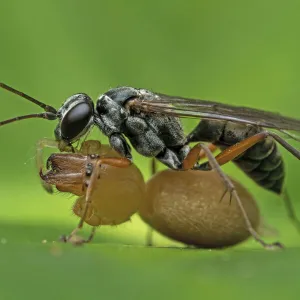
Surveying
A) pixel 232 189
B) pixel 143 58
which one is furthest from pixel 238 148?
pixel 143 58

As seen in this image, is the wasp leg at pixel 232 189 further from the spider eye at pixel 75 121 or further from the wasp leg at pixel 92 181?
the spider eye at pixel 75 121

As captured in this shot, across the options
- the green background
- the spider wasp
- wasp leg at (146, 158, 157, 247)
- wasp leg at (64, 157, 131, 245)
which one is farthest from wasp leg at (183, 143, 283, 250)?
the green background

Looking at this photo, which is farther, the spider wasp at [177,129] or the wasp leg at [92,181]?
the spider wasp at [177,129]

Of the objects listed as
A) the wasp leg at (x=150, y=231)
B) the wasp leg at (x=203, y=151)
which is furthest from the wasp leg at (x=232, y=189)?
the wasp leg at (x=150, y=231)

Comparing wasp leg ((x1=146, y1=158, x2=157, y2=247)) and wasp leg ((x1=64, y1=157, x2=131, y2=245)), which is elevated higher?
wasp leg ((x1=64, y1=157, x2=131, y2=245))

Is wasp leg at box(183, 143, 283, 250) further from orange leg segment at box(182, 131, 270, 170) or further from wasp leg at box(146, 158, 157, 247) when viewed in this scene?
wasp leg at box(146, 158, 157, 247)

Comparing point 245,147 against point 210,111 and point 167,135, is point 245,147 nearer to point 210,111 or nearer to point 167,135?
point 210,111

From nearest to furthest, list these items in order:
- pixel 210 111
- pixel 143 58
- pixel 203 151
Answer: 1. pixel 210 111
2. pixel 203 151
3. pixel 143 58

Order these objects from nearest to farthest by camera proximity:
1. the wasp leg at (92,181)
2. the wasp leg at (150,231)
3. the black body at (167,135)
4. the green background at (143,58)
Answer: the wasp leg at (92,181) < the black body at (167,135) < the wasp leg at (150,231) < the green background at (143,58)
